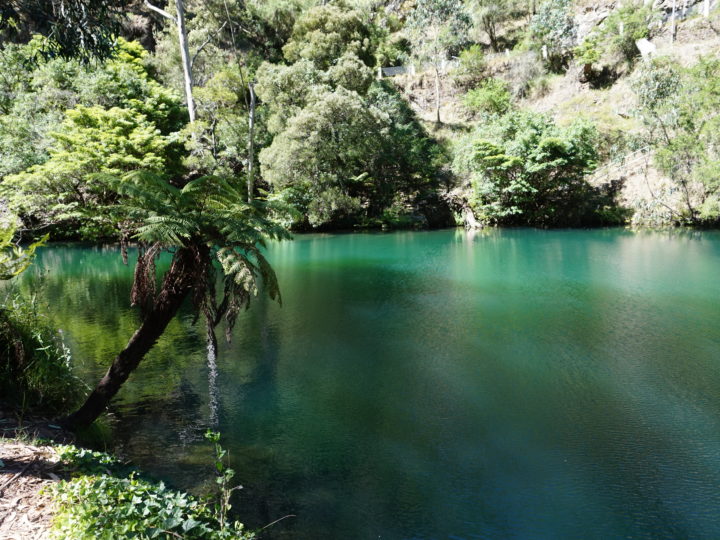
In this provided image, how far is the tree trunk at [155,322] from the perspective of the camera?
456 cm

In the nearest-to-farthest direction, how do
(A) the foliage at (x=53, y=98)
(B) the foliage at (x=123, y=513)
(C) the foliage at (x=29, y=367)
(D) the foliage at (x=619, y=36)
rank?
(B) the foliage at (x=123, y=513), (C) the foliage at (x=29, y=367), (A) the foliage at (x=53, y=98), (D) the foliage at (x=619, y=36)

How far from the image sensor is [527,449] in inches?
212

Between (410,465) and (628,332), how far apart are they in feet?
21.4

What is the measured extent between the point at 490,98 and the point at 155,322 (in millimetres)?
38744

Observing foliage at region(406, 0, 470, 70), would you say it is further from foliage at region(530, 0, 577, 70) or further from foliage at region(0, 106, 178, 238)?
foliage at region(0, 106, 178, 238)

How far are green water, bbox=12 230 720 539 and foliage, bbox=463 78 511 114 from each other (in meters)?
28.0

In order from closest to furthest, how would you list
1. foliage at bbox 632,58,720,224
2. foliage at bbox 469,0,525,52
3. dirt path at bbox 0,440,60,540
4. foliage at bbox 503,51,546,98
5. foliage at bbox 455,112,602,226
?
dirt path at bbox 0,440,60,540 → foliage at bbox 632,58,720,224 → foliage at bbox 455,112,602,226 → foliage at bbox 503,51,546,98 → foliage at bbox 469,0,525,52

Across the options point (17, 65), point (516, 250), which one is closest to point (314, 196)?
point (516, 250)

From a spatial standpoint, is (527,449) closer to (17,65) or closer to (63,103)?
(63,103)

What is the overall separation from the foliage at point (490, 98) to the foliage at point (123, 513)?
129ft

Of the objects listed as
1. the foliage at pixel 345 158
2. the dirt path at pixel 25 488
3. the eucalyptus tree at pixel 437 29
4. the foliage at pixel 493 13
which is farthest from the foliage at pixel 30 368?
the foliage at pixel 493 13


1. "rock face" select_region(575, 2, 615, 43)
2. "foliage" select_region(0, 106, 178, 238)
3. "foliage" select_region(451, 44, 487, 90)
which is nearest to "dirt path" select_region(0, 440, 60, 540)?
"foliage" select_region(0, 106, 178, 238)

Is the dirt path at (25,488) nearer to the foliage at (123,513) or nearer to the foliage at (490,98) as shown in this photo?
the foliage at (123,513)

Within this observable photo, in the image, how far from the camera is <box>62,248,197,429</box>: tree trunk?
15.0 feet
